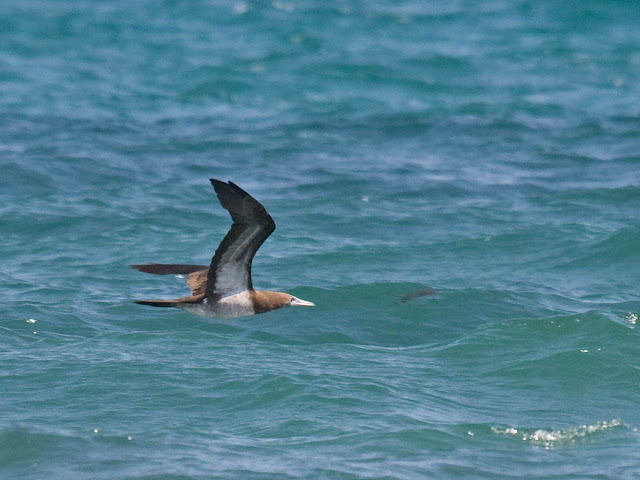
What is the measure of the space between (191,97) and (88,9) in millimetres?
9670

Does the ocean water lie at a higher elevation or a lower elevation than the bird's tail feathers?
lower

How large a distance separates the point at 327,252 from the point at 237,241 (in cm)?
550

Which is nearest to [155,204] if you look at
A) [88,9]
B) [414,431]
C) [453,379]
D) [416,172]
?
[416,172]

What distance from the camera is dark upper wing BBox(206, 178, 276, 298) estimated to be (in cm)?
823

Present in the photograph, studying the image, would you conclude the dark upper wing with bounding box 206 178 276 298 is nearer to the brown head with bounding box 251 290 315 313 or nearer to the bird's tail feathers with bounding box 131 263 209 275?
the brown head with bounding box 251 290 315 313

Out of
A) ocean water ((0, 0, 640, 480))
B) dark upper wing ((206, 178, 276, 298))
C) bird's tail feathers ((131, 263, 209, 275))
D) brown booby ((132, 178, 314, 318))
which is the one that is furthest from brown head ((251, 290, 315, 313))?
bird's tail feathers ((131, 263, 209, 275))

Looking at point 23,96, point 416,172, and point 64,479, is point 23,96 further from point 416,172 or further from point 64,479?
point 64,479

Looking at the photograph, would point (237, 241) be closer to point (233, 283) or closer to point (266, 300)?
point (233, 283)

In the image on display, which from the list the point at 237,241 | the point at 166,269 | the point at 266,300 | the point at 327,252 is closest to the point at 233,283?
the point at 266,300

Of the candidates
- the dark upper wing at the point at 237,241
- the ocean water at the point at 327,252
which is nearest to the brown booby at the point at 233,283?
the dark upper wing at the point at 237,241

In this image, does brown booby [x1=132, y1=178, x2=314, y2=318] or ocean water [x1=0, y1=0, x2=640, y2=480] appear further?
ocean water [x1=0, y1=0, x2=640, y2=480]

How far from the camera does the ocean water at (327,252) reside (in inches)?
350

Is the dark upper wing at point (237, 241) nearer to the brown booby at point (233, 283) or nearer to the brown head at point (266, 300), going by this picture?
the brown booby at point (233, 283)

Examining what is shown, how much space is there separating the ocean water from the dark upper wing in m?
1.03
